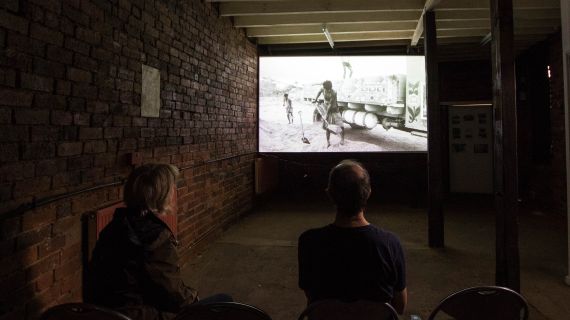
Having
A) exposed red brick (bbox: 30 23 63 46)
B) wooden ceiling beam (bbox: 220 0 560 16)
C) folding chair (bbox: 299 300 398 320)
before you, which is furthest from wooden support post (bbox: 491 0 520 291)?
exposed red brick (bbox: 30 23 63 46)

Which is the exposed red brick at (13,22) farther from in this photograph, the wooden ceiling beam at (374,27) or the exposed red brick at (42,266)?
the wooden ceiling beam at (374,27)

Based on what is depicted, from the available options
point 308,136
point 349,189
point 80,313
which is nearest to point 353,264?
point 349,189

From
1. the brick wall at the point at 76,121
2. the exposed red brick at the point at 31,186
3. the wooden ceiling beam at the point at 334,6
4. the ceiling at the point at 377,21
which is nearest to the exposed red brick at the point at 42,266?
the brick wall at the point at 76,121

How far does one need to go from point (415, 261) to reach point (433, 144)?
1.48 meters

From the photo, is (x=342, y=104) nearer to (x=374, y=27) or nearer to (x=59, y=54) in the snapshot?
(x=374, y=27)

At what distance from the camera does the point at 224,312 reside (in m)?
1.27

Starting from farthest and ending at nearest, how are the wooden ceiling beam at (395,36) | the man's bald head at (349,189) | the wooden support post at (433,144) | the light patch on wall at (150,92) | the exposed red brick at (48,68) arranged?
the wooden ceiling beam at (395,36) → the wooden support post at (433,144) → the light patch on wall at (150,92) → the exposed red brick at (48,68) → the man's bald head at (349,189)

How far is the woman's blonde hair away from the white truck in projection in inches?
222

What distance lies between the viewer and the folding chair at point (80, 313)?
1259mm

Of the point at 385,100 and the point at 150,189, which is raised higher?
the point at 385,100

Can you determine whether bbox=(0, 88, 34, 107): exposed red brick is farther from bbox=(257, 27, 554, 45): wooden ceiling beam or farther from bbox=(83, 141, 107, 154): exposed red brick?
bbox=(257, 27, 554, 45): wooden ceiling beam

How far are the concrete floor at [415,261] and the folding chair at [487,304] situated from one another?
5.02ft

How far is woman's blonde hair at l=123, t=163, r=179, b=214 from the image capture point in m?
1.67

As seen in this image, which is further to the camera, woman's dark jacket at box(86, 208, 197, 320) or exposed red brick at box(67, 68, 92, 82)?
exposed red brick at box(67, 68, 92, 82)
